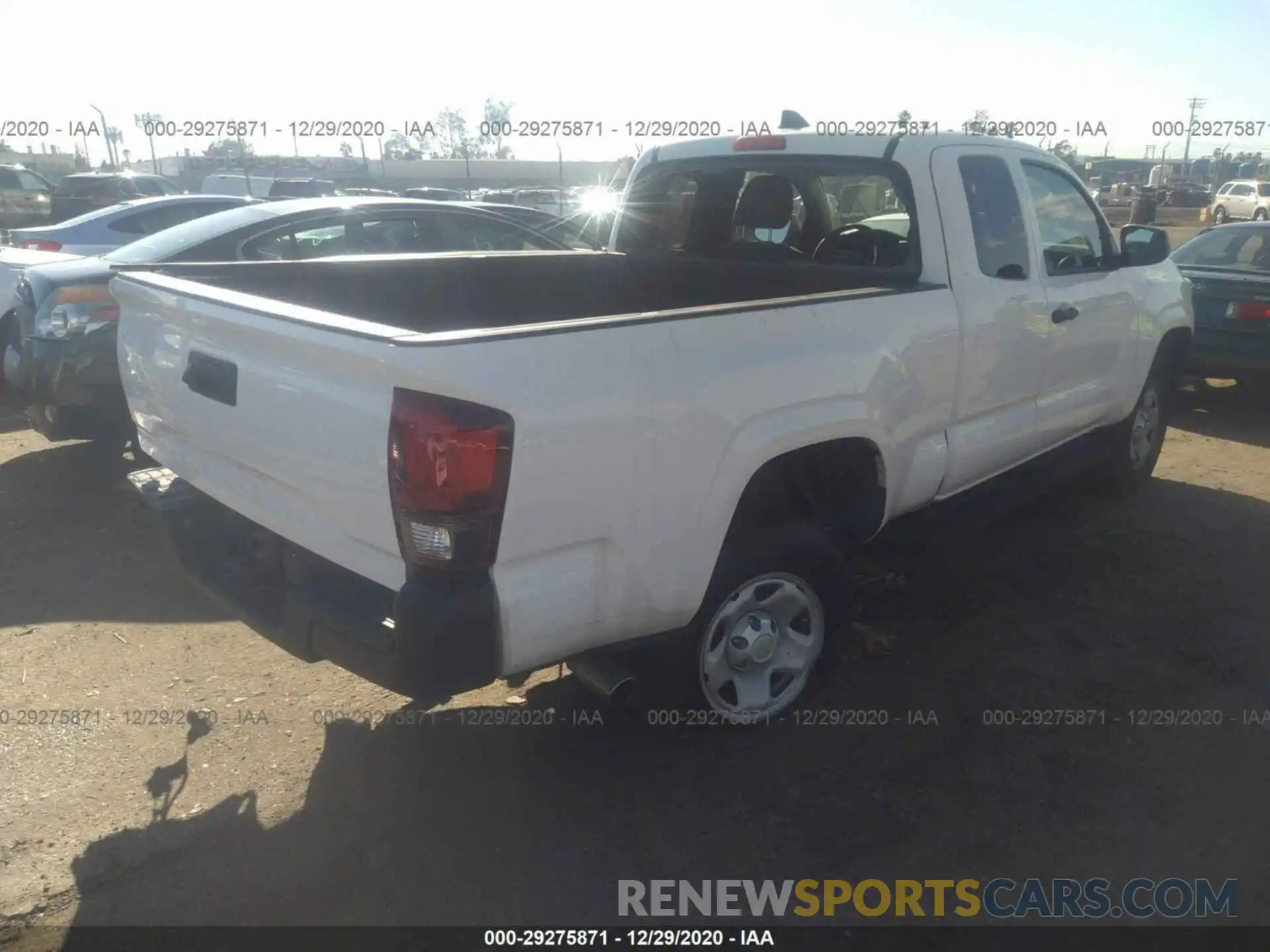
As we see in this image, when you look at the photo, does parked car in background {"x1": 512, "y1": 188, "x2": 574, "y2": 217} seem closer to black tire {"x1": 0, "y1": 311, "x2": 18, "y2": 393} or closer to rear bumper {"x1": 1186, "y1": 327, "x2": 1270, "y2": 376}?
black tire {"x1": 0, "y1": 311, "x2": 18, "y2": 393}

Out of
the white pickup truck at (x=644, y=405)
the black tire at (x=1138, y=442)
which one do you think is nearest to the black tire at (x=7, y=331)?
the white pickup truck at (x=644, y=405)

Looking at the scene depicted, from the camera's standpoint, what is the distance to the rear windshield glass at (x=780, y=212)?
13.5 ft

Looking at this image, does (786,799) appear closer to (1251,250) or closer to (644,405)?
(644,405)

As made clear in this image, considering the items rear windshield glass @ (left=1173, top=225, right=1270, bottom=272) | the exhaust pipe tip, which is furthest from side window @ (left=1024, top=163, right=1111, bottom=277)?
rear windshield glass @ (left=1173, top=225, right=1270, bottom=272)

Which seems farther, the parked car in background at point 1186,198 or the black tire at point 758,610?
the parked car in background at point 1186,198

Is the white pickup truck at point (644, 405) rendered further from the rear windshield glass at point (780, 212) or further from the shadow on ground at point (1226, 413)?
the shadow on ground at point (1226, 413)

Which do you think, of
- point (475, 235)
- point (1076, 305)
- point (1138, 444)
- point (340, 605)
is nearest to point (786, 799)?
point (340, 605)

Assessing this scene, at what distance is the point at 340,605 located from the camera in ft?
8.79

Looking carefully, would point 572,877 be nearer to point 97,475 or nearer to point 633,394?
point 633,394

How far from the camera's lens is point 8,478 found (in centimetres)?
622

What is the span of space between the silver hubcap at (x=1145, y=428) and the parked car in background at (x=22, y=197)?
2072 cm

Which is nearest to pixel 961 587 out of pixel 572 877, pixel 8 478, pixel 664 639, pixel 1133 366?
pixel 1133 366

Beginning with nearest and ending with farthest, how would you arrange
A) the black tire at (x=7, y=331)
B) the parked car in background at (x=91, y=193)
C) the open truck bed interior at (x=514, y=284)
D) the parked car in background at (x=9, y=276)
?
the open truck bed interior at (x=514, y=284) < the black tire at (x=7, y=331) < the parked car in background at (x=9, y=276) < the parked car in background at (x=91, y=193)

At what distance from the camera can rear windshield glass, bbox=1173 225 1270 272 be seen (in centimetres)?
832
